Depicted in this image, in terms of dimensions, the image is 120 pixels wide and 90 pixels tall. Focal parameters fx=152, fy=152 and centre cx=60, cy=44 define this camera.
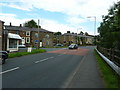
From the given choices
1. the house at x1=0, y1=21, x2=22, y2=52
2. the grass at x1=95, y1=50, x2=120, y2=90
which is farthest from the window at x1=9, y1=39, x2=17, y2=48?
the grass at x1=95, y1=50, x2=120, y2=90

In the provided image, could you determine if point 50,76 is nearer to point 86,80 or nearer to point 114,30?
point 86,80

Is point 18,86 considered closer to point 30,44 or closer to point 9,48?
point 9,48

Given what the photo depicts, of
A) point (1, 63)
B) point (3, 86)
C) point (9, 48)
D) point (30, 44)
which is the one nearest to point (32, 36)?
point (30, 44)

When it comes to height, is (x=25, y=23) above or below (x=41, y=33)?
above

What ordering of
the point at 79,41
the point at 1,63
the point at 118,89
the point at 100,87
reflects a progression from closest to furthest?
the point at 118,89 → the point at 100,87 → the point at 1,63 → the point at 79,41

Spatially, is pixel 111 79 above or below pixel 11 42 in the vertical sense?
below

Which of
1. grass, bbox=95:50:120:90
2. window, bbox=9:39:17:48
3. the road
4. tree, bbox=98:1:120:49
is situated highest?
tree, bbox=98:1:120:49

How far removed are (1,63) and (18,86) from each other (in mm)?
7422

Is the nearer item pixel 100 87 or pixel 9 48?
pixel 100 87

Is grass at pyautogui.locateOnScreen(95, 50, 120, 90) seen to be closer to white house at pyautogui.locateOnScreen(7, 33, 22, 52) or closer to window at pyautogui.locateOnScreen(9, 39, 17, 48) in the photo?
white house at pyautogui.locateOnScreen(7, 33, 22, 52)

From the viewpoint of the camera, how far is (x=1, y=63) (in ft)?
42.3

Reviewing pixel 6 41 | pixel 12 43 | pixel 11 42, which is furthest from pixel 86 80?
pixel 12 43

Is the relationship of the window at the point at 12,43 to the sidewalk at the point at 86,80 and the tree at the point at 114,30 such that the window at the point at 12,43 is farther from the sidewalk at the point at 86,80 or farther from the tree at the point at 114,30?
the sidewalk at the point at 86,80

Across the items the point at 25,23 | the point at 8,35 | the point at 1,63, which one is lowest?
the point at 1,63
